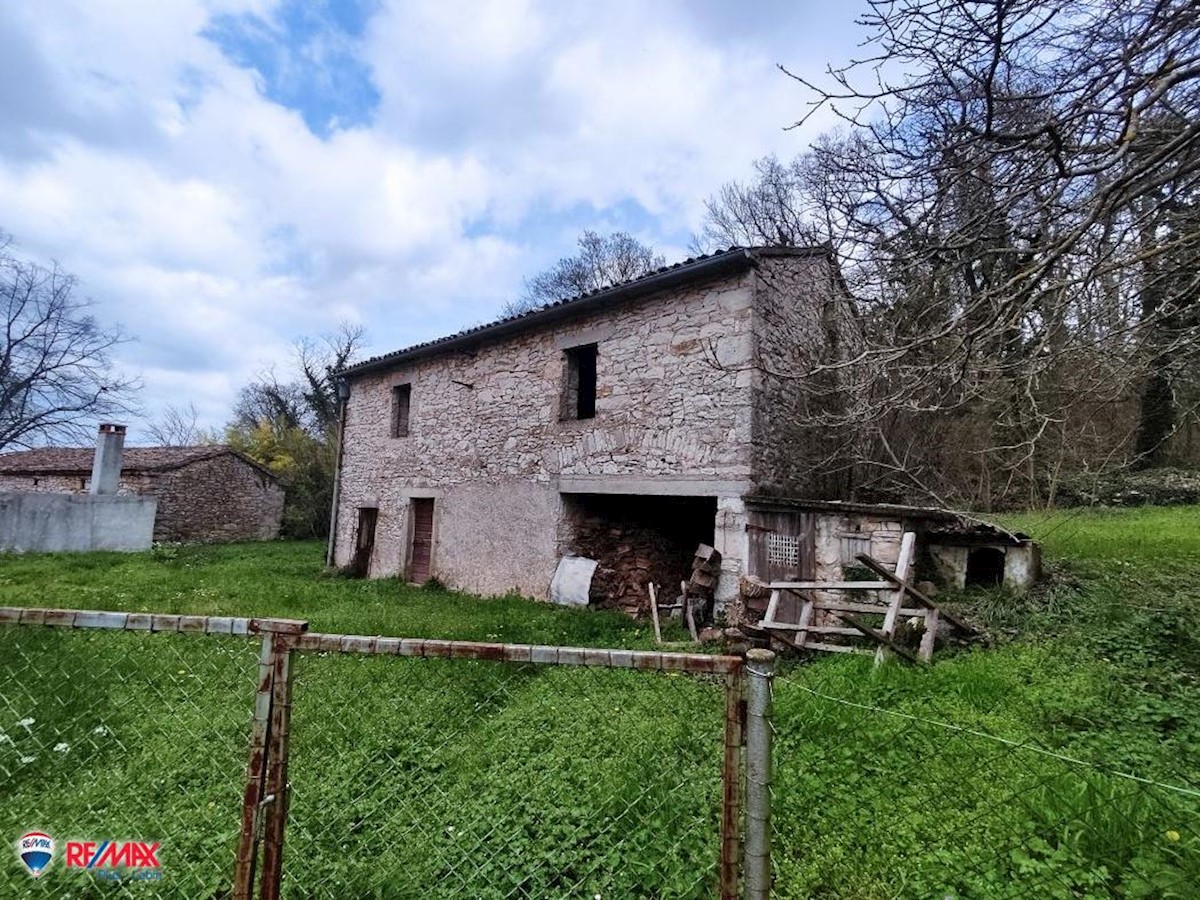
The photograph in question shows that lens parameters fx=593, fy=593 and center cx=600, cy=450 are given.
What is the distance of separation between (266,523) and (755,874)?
25.3 meters

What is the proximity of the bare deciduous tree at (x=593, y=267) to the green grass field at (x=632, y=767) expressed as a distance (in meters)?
21.5

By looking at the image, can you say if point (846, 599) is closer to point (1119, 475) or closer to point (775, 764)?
point (775, 764)

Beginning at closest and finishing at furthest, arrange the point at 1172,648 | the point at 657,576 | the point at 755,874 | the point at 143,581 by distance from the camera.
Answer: the point at 755,874 → the point at 1172,648 → the point at 657,576 → the point at 143,581

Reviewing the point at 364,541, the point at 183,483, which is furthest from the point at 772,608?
the point at 183,483

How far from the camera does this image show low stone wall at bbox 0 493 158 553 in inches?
603

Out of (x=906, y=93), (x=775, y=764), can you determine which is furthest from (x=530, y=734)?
(x=906, y=93)

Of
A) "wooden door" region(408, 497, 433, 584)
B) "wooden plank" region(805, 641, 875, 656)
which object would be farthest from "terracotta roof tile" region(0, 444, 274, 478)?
"wooden plank" region(805, 641, 875, 656)

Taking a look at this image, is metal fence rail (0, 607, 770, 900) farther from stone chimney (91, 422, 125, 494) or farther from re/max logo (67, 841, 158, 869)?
stone chimney (91, 422, 125, 494)

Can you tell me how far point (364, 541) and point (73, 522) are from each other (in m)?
9.24

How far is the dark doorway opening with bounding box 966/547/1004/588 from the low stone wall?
20.2 metres

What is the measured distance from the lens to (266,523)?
23141 mm

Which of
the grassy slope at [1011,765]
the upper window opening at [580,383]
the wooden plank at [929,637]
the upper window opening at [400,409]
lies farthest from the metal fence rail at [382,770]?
the upper window opening at [400,409]

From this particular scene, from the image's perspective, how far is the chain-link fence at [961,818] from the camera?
2.47 meters

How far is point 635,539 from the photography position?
9.78 m
